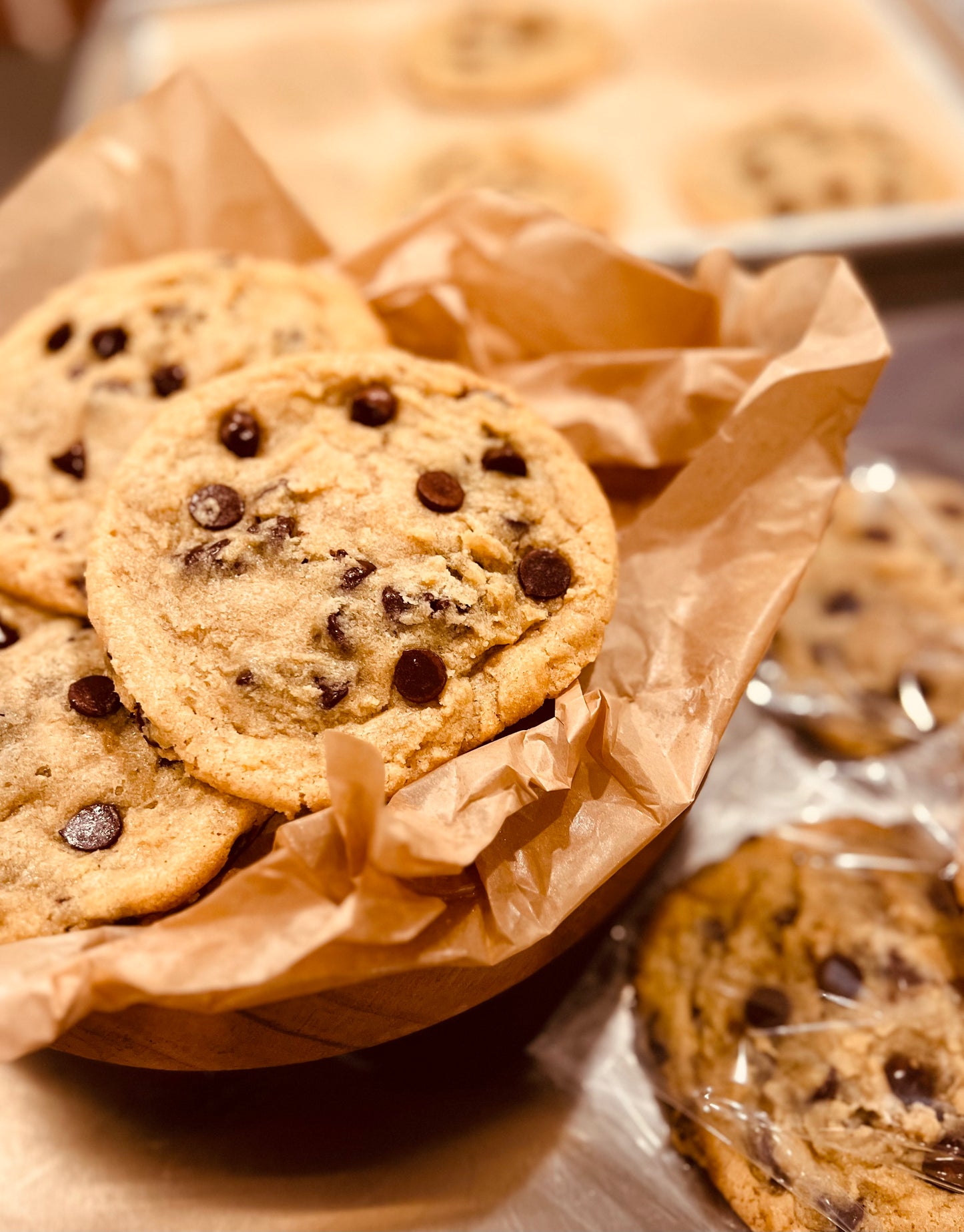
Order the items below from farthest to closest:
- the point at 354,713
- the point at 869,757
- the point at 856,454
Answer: the point at 856,454 → the point at 869,757 → the point at 354,713

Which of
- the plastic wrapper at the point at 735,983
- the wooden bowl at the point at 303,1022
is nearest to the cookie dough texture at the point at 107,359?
the wooden bowl at the point at 303,1022

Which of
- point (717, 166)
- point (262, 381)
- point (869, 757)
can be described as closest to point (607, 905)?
point (869, 757)

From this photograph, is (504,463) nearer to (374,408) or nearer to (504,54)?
(374,408)

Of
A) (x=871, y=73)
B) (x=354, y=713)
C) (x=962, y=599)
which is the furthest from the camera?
(x=871, y=73)

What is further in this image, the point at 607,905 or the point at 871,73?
the point at 871,73

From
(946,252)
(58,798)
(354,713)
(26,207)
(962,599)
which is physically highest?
(26,207)

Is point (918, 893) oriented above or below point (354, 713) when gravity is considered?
below

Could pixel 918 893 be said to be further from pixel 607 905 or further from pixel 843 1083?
pixel 607 905
